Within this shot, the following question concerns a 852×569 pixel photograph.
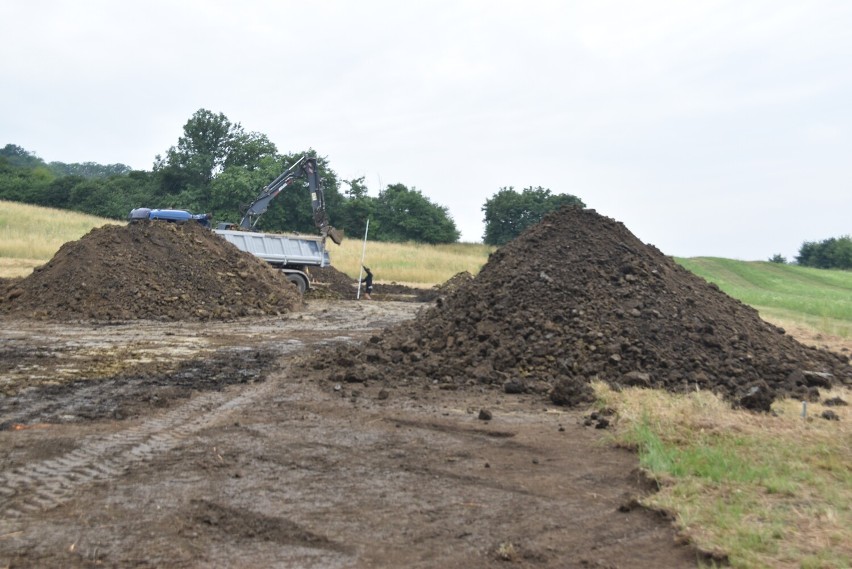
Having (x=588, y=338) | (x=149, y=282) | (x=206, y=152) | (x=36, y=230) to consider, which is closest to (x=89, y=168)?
(x=206, y=152)

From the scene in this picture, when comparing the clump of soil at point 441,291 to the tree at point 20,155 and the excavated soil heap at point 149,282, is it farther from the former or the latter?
the tree at point 20,155

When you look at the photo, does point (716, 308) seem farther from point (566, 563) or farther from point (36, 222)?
point (36, 222)

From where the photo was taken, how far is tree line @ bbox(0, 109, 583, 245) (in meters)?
59.0

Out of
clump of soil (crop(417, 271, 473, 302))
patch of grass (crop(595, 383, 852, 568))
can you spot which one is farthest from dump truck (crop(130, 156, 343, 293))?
patch of grass (crop(595, 383, 852, 568))

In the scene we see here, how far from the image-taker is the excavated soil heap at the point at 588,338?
9828 millimetres

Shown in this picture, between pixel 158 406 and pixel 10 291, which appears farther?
pixel 10 291

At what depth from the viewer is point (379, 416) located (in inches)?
319

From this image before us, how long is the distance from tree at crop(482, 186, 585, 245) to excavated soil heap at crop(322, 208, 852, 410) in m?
56.0

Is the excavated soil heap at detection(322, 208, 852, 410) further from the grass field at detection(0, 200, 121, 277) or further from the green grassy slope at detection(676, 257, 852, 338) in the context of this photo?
the grass field at detection(0, 200, 121, 277)

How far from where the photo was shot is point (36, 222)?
4597 centimetres

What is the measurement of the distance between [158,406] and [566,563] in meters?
5.26

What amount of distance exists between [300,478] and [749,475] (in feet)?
10.3

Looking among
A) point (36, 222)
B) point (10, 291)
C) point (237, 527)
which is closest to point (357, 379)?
point (237, 527)

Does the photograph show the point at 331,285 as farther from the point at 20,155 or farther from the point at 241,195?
the point at 20,155
